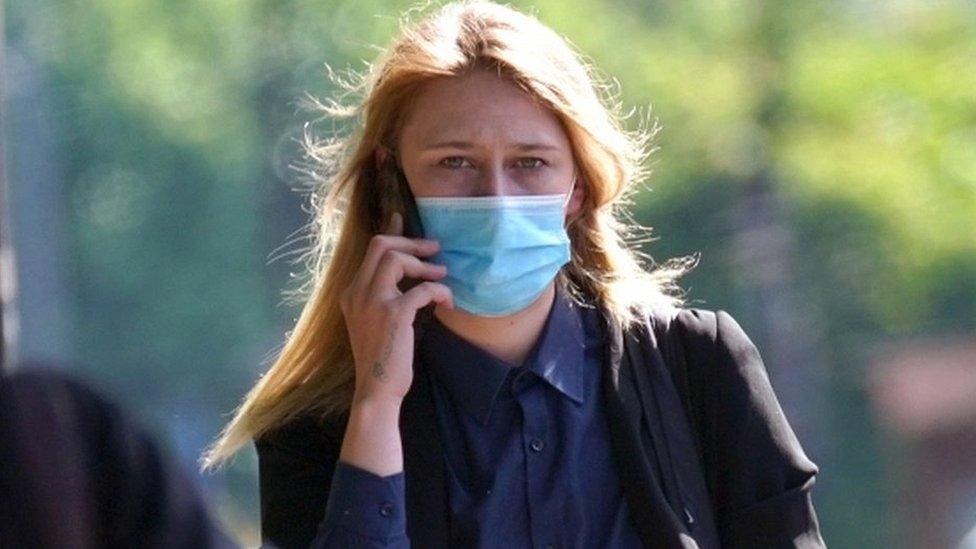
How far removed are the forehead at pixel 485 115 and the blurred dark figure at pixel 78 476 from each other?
4.63 ft

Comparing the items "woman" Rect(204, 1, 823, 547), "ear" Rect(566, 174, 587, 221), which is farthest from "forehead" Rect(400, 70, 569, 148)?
"ear" Rect(566, 174, 587, 221)

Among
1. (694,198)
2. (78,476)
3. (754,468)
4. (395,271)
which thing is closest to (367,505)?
(395,271)

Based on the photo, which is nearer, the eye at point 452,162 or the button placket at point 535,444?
the button placket at point 535,444

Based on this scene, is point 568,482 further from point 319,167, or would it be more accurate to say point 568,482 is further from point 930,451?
point 930,451

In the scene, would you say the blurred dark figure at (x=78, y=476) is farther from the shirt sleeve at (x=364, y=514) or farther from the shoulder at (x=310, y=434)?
the shoulder at (x=310, y=434)

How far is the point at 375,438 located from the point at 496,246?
351 millimetres

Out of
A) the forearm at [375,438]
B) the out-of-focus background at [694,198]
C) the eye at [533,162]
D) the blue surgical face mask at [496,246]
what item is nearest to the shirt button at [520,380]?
the blue surgical face mask at [496,246]

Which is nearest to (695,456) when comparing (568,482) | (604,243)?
(568,482)

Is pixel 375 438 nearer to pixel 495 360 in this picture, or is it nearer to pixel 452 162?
pixel 495 360

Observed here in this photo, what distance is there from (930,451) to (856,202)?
5.57ft

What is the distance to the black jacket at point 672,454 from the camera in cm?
288

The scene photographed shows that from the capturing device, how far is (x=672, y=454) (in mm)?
2928

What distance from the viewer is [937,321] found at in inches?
506

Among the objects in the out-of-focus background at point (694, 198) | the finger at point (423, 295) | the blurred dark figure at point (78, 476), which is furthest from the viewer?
the out-of-focus background at point (694, 198)
